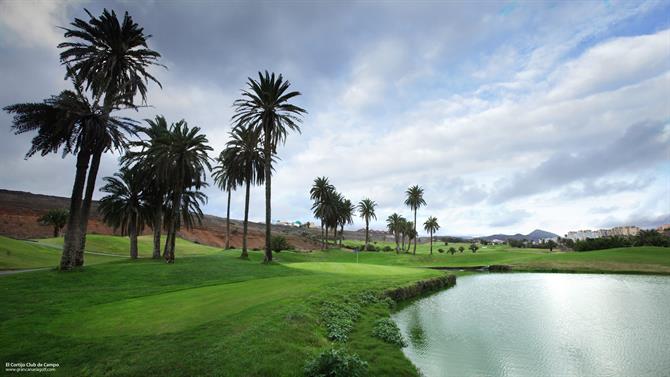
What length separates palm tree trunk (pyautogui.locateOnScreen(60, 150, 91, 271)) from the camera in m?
28.7

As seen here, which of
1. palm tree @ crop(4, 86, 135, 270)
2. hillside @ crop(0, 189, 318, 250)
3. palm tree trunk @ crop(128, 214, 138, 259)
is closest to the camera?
palm tree @ crop(4, 86, 135, 270)

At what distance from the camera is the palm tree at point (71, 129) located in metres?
27.6

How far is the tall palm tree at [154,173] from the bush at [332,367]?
3886cm

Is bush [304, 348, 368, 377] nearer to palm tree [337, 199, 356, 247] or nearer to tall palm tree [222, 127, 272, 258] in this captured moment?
tall palm tree [222, 127, 272, 258]

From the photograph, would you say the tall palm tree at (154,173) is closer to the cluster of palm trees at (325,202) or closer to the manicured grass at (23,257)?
the manicured grass at (23,257)

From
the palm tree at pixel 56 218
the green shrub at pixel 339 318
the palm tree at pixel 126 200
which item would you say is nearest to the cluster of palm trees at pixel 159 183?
the palm tree at pixel 126 200

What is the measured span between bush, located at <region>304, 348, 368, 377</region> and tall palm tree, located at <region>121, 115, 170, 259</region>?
127 ft

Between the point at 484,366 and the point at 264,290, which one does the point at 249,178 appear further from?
the point at 484,366

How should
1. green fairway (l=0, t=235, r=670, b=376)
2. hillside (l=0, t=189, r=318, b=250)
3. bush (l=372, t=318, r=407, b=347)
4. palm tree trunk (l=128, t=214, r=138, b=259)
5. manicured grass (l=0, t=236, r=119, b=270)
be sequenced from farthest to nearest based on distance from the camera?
hillside (l=0, t=189, r=318, b=250)
palm tree trunk (l=128, t=214, r=138, b=259)
manicured grass (l=0, t=236, r=119, b=270)
bush (l=372, t=318, r=407, b=347)
green fairway (l=0, t=235, r=670, b=376)

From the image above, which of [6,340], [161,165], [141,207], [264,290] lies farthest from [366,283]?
[141,207]

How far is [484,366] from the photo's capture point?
13750 millimetres

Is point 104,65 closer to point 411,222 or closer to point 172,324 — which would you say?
point 172,324

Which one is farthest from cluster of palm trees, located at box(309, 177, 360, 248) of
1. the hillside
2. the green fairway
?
the green fairway

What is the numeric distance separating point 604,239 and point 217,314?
4665 inches
